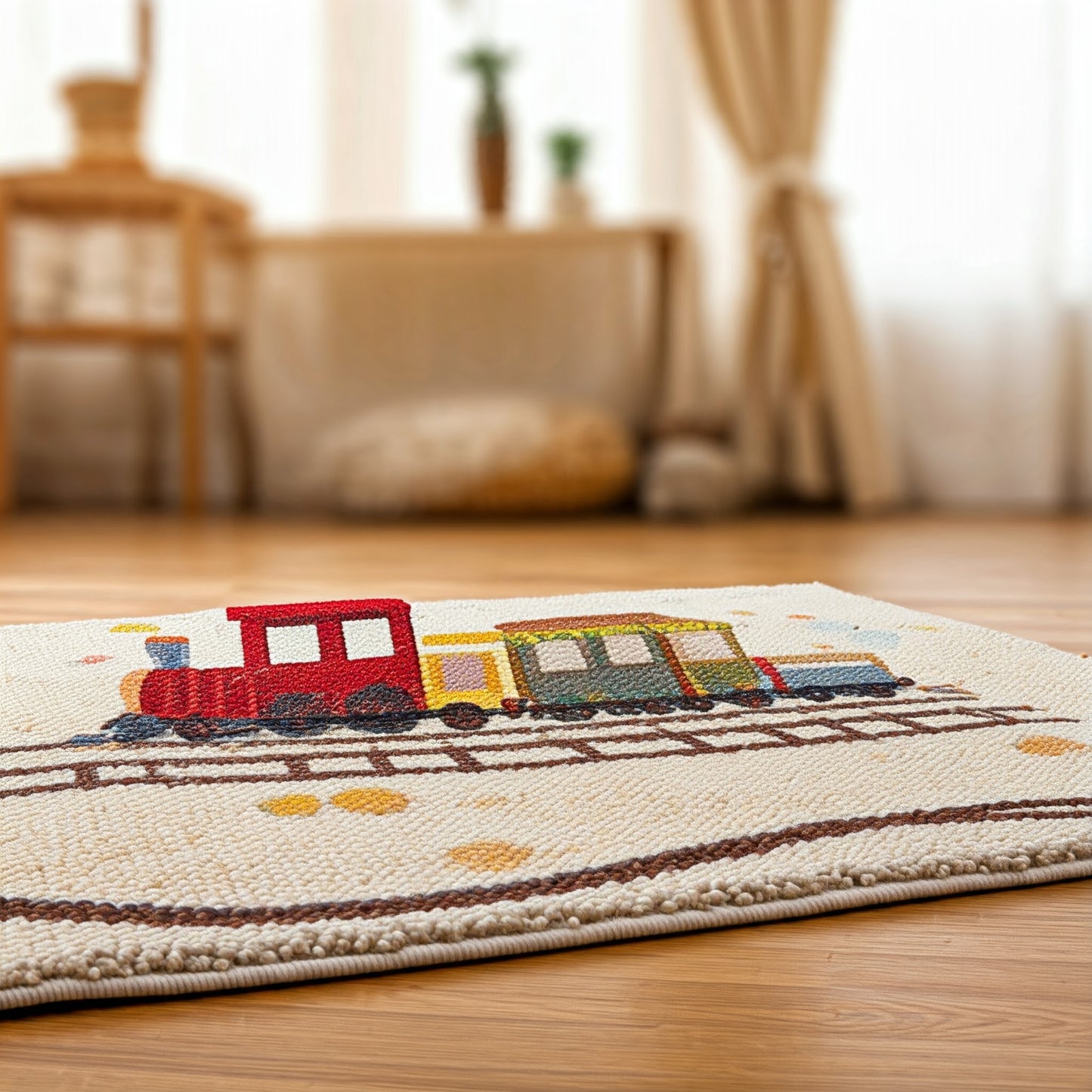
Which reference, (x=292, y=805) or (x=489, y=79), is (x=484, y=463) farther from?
(x=292, y=805)

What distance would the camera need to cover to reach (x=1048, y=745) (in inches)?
29.2

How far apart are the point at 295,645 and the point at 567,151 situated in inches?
86.4

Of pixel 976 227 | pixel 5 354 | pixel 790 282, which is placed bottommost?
pixel 5 354

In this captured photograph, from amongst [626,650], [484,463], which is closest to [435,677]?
[626,650]

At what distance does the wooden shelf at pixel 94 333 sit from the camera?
2.68 meters

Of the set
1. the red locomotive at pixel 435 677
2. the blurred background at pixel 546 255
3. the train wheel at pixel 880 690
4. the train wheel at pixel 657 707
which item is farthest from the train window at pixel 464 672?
the blurred background at pixel 546 255

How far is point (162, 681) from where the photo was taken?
0.83 m

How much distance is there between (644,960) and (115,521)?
2283 millimetres

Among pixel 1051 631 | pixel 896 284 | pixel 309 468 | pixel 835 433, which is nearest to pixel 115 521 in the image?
pixel 309 468

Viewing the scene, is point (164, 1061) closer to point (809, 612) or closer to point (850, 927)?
point (850, 927)

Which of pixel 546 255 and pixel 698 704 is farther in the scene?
pixel 546 255

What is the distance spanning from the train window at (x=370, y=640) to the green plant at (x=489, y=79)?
2176 mm

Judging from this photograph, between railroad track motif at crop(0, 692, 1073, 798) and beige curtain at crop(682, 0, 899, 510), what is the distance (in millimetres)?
1941

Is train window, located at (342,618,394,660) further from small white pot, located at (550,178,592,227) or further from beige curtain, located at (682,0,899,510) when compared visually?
small white pot, located at (550,178,592,227)
